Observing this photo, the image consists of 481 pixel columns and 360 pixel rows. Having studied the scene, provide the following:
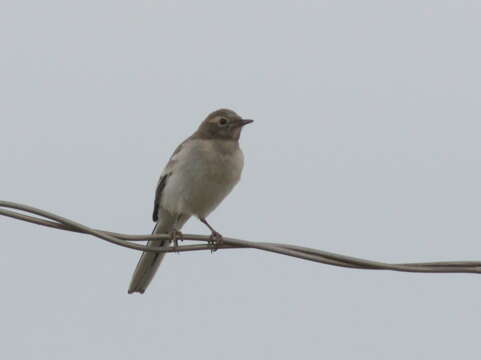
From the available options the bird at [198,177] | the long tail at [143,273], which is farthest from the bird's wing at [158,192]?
the long tail at [143,273]

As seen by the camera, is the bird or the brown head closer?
the bird

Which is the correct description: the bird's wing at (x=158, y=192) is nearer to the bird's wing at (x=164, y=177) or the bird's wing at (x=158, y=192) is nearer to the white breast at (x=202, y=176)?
the bird's wing at (x=164, y=177)

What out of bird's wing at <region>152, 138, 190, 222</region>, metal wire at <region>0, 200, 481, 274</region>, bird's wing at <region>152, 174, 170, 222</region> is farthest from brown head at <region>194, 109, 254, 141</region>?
metal wire at <region>0, 200, 481, 274</region>

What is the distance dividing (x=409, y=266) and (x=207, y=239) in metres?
1.60

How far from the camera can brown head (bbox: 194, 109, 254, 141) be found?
34.6 feet

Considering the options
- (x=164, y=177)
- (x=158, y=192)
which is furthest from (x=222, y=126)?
(x=158, y=192)

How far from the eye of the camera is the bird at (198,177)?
9938mm

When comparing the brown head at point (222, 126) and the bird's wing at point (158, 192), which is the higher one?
the brown head at point (222, 126)

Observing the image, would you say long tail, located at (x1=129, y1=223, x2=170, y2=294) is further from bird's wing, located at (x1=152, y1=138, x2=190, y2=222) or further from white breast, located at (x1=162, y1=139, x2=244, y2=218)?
→ bird's wing, located at (x1=152, y1=138, x2=190, y2=222)

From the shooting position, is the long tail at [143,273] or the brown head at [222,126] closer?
the long tail at [143,273]

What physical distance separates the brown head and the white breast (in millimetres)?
211

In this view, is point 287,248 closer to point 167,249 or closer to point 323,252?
point 323,252

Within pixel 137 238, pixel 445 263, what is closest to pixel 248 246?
pixel 137 238

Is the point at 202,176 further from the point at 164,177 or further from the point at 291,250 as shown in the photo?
the point at 291,250
